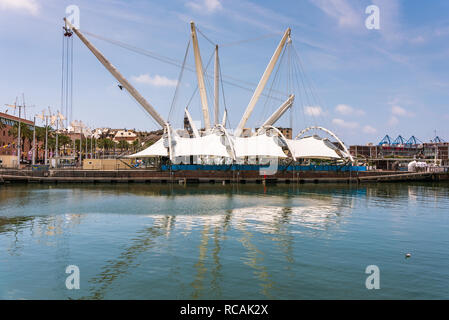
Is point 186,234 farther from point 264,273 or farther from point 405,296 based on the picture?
point 405,296

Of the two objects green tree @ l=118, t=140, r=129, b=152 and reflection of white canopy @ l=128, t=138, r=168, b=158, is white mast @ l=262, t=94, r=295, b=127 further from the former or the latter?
green tree @ l=118, t=140, r=129, b=152

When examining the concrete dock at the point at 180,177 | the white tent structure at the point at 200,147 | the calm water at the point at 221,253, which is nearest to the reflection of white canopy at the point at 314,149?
the concrete dock at the point at 180,177

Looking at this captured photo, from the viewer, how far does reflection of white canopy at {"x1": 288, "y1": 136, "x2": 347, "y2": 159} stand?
77938 millimetres

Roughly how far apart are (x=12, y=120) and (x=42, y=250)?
394ft

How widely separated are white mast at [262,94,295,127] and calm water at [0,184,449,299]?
5835 centimetres

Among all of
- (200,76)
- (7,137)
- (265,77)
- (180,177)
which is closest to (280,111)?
(265,77)

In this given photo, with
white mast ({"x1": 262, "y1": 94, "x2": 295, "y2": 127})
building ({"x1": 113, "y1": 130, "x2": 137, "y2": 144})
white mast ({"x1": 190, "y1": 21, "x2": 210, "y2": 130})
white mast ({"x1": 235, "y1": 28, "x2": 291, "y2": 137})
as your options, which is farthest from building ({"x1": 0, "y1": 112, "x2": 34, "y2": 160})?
white mast ({"x1": 262, "y1": 94, "x2": 295, "y2": 127})

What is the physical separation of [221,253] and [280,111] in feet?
252

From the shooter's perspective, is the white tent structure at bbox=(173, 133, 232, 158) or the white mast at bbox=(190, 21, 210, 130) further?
the white mast at bbox=(190, 21, 210, 130)

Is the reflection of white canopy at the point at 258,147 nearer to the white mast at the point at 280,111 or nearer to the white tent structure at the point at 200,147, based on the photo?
the white tent structure at the point at 200,147

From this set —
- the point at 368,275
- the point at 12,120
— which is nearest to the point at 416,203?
the point at 368,275

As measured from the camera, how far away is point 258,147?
7488cm

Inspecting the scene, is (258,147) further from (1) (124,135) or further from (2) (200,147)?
(1) (124,135)

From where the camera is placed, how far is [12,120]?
391ft
